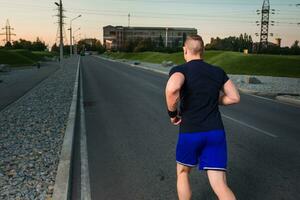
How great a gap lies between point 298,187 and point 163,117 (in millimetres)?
7211

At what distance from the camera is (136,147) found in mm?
9195

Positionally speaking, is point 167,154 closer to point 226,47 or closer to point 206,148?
point 206,148

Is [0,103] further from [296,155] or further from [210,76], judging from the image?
[210,76]

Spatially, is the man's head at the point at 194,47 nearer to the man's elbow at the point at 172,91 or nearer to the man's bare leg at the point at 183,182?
the man's elbow at the point at 172,91

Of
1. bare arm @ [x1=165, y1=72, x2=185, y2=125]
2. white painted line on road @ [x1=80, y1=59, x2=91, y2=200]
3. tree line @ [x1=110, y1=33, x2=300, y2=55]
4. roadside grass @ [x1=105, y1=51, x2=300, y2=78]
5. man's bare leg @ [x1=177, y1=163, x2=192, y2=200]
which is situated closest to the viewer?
bare arm @ [x1=165, y1=72, x2=185, y2=125]

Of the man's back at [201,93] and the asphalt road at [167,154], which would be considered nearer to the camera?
the man's back at [201,93]

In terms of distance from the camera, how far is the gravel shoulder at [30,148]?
6.08m

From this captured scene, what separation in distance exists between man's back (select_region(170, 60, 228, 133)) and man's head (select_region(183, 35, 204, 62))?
2.4 inches

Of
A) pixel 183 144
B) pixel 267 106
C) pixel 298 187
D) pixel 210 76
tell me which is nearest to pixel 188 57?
pixel 210 76

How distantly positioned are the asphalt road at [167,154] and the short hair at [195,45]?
2.29m

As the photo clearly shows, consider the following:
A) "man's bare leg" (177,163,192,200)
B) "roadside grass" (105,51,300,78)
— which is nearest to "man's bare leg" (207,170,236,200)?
"man's bare leg" (177,163,192,200)

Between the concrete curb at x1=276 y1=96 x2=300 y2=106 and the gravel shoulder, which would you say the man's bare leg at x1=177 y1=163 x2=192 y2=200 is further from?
the concrete curb at x1=276 y1=96 x2=300 y2=106

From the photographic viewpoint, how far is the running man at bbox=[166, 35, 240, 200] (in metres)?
4.28

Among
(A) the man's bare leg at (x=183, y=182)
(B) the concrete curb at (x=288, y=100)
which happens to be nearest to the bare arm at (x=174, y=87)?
(A) the man's bare leg at (x=183, y=182)
